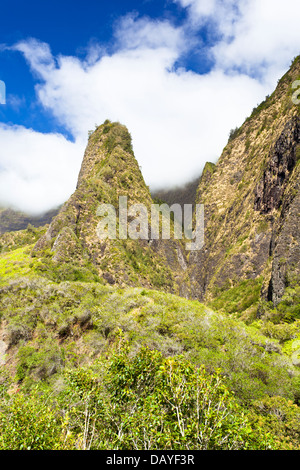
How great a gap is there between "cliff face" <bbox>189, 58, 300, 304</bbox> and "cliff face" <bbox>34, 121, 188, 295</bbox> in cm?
1709

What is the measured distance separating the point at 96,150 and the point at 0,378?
108 m

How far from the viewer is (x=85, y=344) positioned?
101ft

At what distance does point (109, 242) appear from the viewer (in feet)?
234

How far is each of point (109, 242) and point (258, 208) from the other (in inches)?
1822

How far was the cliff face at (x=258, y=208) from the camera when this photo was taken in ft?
144

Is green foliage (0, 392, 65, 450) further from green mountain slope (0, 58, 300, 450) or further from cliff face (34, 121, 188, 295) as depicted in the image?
cliff face (34, 121, 188, 295)

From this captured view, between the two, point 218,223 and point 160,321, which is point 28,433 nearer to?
point 160,321

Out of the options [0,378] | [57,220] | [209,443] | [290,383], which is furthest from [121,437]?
[57,220]

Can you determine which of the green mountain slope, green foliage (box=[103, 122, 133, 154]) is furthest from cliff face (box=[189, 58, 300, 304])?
green foliage (box=[103, 122, 133, 154])

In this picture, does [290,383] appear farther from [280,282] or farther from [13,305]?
[13,305]

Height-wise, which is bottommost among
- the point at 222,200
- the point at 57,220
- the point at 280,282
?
the point at 280,282

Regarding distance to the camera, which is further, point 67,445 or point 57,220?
point 57,220

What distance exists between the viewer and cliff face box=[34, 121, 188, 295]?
6366 centimetres

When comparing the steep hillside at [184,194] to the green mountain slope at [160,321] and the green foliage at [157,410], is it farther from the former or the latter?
the green foliage at [157,410]
